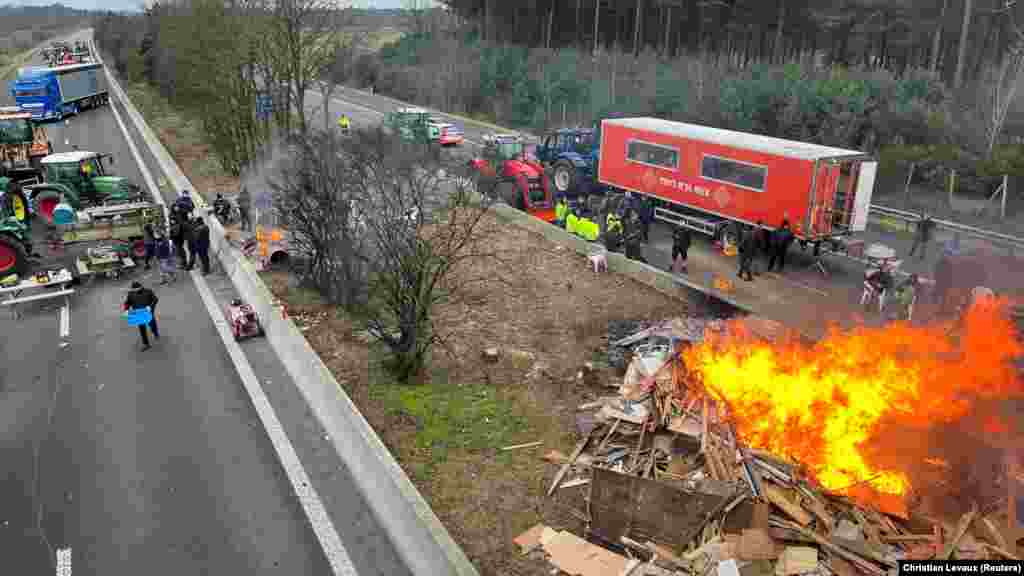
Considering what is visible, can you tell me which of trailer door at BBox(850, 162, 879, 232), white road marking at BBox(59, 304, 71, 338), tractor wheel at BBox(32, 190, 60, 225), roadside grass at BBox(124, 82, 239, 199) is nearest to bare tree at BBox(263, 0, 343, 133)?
roadside grass at BBox(124, 82, 239, 199)

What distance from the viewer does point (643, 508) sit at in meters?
8.23

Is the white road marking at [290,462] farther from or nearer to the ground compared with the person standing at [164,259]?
nearer to the ground

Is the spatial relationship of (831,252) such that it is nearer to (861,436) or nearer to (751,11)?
(861,436)

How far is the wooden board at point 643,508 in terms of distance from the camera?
26.5ft

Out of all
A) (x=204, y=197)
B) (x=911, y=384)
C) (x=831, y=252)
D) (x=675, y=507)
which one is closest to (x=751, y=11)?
(x=831, y=252)

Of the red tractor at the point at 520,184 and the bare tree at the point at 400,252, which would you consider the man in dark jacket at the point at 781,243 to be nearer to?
the red tractor at the point at 520,184

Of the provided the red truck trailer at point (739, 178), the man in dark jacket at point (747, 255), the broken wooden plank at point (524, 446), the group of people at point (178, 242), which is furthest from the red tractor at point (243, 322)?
the red truck trailer at point (739, 178)

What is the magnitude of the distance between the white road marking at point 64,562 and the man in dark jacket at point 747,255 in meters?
15.5

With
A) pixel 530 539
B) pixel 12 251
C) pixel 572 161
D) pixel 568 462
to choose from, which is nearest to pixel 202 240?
pixel 12 251

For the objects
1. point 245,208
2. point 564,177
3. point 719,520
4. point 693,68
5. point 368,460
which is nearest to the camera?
point 719,520

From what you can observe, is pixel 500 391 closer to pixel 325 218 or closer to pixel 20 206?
pixel 325 218

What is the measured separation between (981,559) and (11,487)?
1118cm

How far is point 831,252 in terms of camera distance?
20641 millimetres

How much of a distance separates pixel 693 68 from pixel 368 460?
1453 inches
